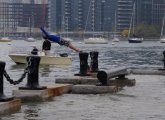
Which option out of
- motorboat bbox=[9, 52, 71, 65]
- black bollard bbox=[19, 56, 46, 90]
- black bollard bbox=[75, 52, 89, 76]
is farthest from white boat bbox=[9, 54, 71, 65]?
black bollard bbox=[19, 56, 46, 90]

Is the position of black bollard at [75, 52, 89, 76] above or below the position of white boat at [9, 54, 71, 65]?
above

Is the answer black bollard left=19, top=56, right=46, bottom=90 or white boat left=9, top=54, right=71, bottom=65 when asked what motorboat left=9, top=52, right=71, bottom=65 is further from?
black bollard left=19, top=56, right=46, bottom=90

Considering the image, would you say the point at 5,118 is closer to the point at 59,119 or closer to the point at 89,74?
the point at 59,119

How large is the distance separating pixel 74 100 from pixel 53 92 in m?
1.12

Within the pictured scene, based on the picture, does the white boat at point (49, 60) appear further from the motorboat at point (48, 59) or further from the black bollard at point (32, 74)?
the black bollard at point (32, 74)

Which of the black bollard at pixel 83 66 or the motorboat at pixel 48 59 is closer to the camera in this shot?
the black bollard at pixel 83 66

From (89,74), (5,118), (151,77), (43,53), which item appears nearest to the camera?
(5,118)

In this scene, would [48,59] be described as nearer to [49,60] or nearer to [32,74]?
[49,60]

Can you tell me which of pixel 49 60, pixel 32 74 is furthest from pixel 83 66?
pixel 49 60

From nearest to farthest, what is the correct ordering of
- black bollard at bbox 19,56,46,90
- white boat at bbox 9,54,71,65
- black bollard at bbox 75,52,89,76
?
black bollard at bbox 19,56,46,90, black bollard at bbox 75,52,89,76, white boat at bbox 9,54,71,65

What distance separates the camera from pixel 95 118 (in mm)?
14344

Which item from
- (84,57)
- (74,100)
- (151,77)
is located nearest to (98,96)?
(74,100)

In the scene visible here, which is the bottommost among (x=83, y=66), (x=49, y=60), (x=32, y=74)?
(x=49, y=60)

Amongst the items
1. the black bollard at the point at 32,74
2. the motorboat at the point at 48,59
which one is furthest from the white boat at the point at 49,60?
the black bollard at the point at 32,74
